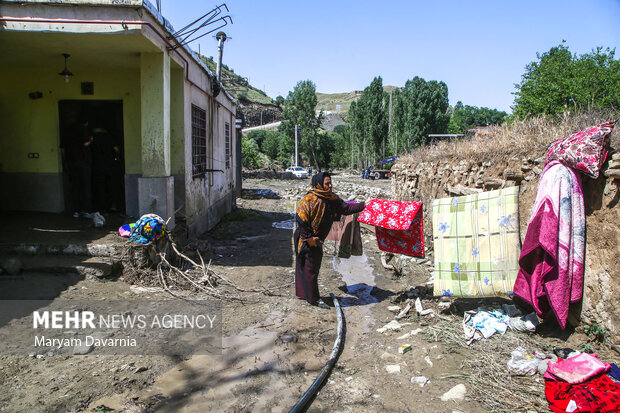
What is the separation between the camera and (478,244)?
439 centimetres

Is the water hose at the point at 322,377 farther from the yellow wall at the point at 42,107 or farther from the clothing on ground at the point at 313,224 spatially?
the yellow wall at the point at 42,107

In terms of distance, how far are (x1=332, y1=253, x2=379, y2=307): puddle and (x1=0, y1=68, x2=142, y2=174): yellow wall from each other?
4.65 m

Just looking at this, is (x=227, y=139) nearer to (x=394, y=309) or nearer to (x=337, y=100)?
(x=394, y=309)

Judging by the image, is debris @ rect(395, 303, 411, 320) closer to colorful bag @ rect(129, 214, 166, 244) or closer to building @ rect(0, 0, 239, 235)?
colorful bag @ rect(129, 214, 166, 244)

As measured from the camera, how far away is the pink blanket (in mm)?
3608

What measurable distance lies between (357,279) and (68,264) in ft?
14.2

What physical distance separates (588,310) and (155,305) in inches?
183

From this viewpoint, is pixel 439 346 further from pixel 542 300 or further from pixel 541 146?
pixel 541 146

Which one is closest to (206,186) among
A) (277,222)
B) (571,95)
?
(277,222)

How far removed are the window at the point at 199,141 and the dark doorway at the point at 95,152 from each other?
56.3 inches

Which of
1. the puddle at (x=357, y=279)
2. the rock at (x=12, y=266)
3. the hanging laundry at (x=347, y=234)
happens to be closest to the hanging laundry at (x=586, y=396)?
the puddle at (x=357, y=279)

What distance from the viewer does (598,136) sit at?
11.8 feet

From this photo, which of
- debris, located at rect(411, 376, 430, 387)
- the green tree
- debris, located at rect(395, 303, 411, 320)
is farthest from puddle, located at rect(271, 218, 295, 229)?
the green tree

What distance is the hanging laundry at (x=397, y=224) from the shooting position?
4.93 metres
